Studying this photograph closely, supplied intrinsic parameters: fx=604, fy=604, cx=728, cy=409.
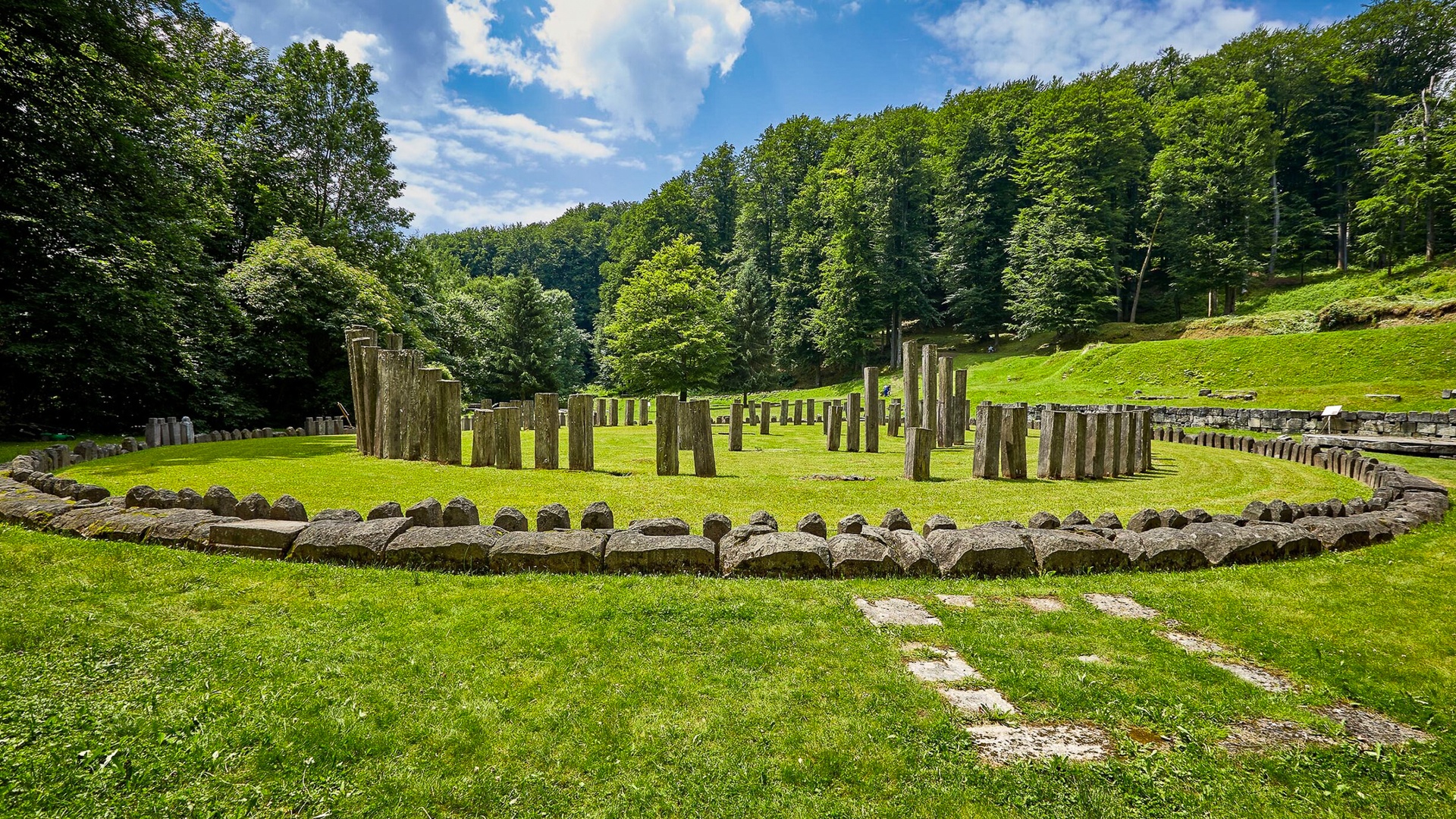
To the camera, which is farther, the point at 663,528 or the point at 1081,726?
the point at 663,528

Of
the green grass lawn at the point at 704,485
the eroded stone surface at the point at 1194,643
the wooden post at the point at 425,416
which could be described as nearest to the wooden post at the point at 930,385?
the green grass lawn at the point at 704,485

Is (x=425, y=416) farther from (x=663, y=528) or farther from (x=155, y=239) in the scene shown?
(x=155, y=239)

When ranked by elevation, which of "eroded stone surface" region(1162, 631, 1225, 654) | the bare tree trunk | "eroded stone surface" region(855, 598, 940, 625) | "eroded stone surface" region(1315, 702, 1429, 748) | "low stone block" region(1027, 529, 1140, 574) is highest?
the bare tree trunk

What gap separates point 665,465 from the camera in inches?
396

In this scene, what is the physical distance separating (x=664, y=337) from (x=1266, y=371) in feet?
95.6

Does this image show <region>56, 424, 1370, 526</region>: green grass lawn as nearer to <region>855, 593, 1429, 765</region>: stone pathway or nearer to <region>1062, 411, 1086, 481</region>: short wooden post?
<region>1062, 411, 1086, 481</region>: short wooden post

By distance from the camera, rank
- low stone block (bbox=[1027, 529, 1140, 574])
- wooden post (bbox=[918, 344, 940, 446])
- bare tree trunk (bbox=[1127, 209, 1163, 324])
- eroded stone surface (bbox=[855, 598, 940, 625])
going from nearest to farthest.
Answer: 1. eroded stone surface (bbox=[855, 598, 940, 625])
2. low stone block (bbox=[1027, 529, 1140, 574])
3. wooden post (bbox=[918, 344, 940, 446])
4. bare tree trunk (bbox=[1127, 209, 1163, 324])

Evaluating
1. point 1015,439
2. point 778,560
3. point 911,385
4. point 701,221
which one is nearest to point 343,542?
point 778,560

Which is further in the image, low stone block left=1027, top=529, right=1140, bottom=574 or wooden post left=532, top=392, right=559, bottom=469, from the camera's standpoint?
wooden post left=532, top=392, right=559, bottom=469

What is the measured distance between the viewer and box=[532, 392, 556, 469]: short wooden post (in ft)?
32.0

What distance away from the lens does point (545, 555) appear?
4.93 metres

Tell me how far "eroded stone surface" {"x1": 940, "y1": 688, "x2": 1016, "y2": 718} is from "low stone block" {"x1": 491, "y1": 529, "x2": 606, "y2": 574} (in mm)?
2879

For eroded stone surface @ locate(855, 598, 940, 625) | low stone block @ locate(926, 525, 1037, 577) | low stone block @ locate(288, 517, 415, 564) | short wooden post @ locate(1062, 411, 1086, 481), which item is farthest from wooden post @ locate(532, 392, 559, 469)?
short wooden post @ locate(1062, 411, 1086, 481)

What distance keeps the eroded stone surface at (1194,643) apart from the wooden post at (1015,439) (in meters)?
6.49
